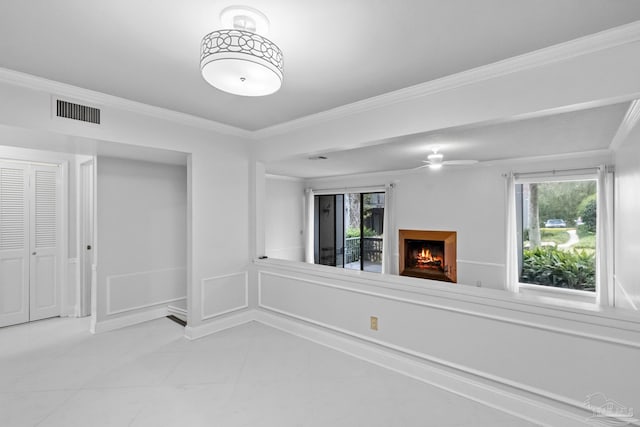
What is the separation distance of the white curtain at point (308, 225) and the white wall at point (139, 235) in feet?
12.5

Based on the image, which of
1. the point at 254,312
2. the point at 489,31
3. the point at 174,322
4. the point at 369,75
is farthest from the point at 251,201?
the point at 489,31

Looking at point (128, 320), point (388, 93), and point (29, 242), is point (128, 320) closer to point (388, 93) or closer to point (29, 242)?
point (29, 242)

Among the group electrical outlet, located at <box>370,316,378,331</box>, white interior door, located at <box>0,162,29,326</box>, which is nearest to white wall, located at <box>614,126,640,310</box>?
electrical outlet, located at <box>370,316,378,331</box>

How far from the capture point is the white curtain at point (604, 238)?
4.30 m

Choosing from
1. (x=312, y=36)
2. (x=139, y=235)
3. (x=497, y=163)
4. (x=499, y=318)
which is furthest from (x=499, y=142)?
(x=139, y=235)

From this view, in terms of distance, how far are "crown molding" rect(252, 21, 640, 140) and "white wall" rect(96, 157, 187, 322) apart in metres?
2.48

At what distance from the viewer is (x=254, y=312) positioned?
163 inches

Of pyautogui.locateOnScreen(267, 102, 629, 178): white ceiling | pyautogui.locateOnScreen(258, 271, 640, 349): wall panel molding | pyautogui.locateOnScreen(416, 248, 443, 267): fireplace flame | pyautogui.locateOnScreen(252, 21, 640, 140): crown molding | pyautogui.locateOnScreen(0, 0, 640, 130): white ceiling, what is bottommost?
pyautogui.locateOnScreen(416, 248, 443, 267): fireplace flame

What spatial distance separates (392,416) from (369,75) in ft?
8.23

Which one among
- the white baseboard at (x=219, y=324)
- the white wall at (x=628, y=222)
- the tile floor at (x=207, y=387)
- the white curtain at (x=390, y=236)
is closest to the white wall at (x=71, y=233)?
the tile floor at (x=207, y=387)

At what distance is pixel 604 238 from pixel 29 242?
7.83 metres

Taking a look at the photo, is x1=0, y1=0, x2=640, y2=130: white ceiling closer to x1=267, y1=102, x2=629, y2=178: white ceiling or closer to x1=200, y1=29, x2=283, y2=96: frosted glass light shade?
x1=200, y1=29, x2=283, y2=96: frosted glass light shade

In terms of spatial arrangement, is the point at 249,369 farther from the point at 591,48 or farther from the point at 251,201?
the point at 591,48

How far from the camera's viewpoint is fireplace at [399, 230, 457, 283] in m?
5.92
